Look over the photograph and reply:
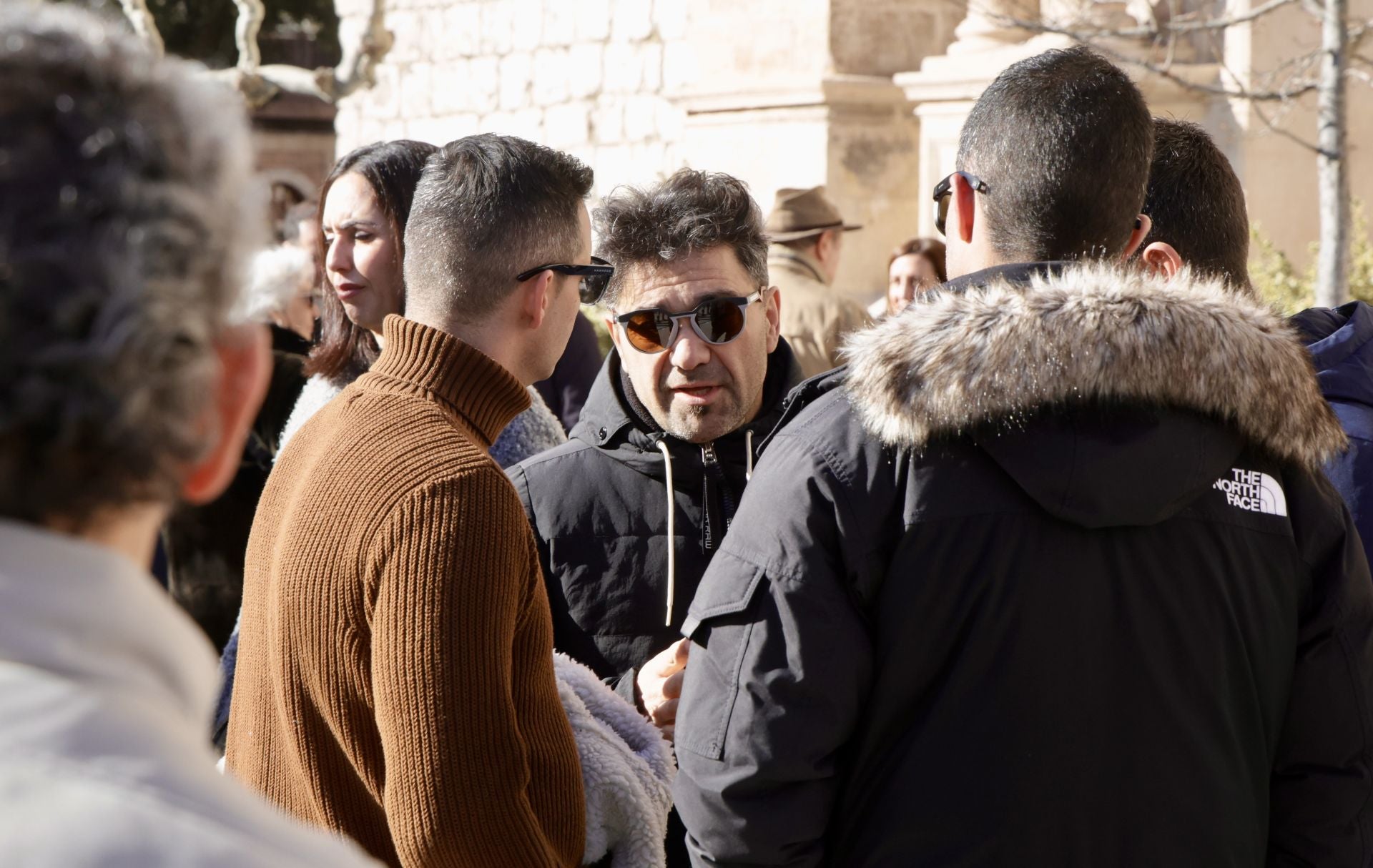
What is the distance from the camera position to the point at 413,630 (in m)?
1.85

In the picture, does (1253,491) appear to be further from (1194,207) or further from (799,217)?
(799,217)

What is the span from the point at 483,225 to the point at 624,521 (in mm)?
809

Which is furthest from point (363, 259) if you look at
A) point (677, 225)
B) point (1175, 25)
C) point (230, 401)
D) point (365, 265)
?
point (1175, 25)

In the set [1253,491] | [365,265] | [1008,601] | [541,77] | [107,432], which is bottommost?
[1008,601]

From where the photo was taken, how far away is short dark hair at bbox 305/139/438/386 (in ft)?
11.5

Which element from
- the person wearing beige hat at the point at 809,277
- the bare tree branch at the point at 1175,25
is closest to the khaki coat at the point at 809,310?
the person wearing beige hat at the point at 809,277

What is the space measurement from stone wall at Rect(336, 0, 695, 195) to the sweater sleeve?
28.3 ft

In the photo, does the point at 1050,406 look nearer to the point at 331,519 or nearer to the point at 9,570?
the point at 331,519

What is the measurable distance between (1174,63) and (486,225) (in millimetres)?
5992

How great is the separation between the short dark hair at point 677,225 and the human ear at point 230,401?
2145 mm

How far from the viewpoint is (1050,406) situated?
188cm

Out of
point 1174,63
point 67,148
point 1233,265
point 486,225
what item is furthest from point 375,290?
point 1174,63

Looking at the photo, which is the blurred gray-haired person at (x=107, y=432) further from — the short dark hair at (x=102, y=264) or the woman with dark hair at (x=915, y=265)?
the woman with dark hair at (x=915, y=265)

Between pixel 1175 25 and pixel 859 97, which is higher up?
pixel 1175 25
